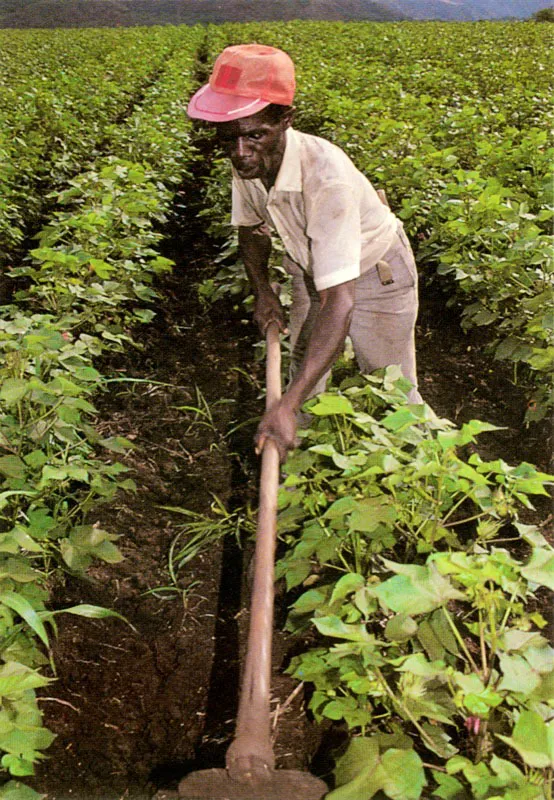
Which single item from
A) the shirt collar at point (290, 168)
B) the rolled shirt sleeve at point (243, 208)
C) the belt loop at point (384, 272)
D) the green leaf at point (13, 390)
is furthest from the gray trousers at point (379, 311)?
the green leaf at point (13, 390)

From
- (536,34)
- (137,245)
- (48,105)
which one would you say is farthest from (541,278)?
(536,34)

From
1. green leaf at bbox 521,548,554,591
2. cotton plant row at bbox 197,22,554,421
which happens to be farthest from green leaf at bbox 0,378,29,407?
cotton plant row at bbox 197,22,554,421

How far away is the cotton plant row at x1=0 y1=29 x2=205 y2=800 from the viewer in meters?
1.61

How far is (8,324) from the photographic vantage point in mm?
2529

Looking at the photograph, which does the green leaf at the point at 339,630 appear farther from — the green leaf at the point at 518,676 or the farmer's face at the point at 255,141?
the farmer's face at the point at 255,141

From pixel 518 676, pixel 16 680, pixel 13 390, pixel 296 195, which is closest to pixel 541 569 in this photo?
pixel 518 676

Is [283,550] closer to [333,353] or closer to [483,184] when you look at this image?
[333,353]

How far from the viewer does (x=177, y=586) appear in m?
2.42

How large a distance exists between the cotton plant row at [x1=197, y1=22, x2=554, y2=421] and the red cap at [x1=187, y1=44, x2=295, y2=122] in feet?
4.80

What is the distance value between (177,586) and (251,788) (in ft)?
3.83

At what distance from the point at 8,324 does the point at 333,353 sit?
1259 millimetres

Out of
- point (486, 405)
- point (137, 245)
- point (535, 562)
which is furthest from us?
point (137, 245)

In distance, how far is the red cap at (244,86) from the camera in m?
1.76

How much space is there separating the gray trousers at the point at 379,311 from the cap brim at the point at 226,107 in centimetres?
75
